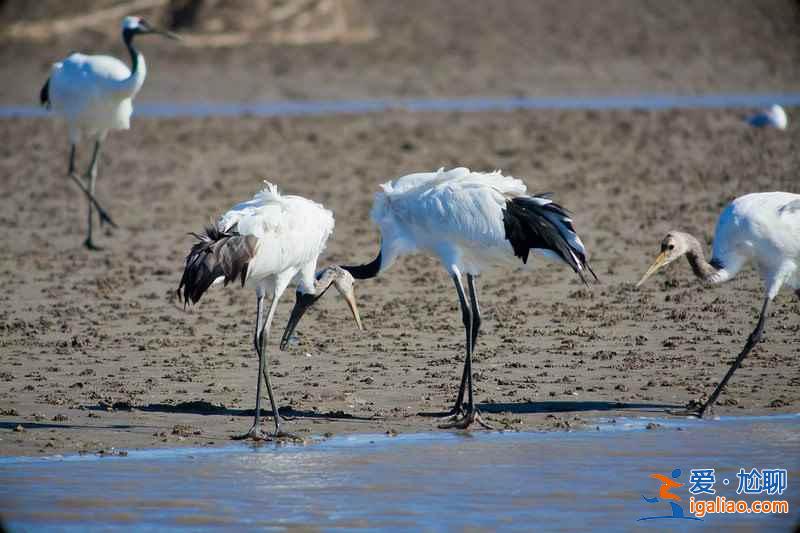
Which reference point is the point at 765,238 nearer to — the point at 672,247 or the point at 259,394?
the point at 672,247

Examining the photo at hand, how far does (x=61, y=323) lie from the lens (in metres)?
10.4

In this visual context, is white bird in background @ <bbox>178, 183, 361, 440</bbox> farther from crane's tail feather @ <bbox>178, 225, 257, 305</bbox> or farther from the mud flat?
the mud flat

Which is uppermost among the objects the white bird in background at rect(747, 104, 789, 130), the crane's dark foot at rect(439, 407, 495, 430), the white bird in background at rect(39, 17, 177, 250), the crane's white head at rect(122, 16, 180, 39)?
the crane's white head at rect(122, 16, 180, 39)

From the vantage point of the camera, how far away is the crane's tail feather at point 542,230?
8.14 metres

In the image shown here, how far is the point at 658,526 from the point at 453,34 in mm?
19569

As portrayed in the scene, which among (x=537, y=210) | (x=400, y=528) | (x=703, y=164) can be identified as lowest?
(x=400, y=528)

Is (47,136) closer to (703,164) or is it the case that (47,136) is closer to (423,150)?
(423,150)

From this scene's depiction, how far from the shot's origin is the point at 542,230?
26.9 ft

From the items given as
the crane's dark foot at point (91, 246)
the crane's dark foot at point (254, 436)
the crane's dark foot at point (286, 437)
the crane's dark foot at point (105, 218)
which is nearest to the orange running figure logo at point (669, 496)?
the crane's dark foot at point (286, 437)

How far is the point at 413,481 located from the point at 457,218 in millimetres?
1889

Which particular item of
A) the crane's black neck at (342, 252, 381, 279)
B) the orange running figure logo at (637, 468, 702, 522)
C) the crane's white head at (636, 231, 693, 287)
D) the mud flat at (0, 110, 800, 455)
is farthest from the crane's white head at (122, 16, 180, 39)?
the orange running figure logo at (637, 468, 702, 522)

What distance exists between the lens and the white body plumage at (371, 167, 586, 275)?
8258mm

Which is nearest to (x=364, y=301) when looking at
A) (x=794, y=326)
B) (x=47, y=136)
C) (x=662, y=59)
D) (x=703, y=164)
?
(x=794, y=326)

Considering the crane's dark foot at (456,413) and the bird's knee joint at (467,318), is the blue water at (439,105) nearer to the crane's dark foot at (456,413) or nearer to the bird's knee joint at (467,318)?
the bird's knee joint at (467,318)
